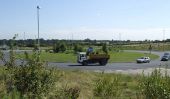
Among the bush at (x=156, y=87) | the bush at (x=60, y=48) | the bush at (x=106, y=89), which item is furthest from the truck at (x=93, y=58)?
the bush at (x=156, y=87)

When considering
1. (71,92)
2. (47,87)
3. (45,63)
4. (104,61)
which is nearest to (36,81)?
(47,87)

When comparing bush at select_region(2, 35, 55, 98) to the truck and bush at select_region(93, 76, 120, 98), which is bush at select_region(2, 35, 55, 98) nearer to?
bush at select_region(93, 76, 120, 98)

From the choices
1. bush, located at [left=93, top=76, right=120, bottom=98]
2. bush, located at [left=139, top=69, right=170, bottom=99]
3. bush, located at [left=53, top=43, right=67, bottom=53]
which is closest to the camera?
bush, located at [left=139, top=69, right=170, bottom=99]

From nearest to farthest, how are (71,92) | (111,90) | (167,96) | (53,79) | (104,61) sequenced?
(167,96), (71,92), (111,90), (53,79), (104,61)

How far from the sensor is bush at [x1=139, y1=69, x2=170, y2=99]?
24.3ft

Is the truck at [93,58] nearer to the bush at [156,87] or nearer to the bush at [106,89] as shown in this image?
the bush at [106,89]

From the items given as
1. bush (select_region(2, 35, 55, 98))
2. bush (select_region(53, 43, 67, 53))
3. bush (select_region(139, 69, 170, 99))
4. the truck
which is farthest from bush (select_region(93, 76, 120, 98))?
bush (select_region(53, 43, 67, 53))

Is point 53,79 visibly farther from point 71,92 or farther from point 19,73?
point 71,92

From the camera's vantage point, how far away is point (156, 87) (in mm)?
7602

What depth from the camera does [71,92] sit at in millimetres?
7875

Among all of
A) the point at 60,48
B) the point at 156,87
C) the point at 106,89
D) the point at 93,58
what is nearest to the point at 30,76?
the point at 106,89

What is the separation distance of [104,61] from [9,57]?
52.6m

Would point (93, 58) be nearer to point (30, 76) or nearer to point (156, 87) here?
point (30, 76)

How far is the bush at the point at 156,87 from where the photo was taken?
740cm
